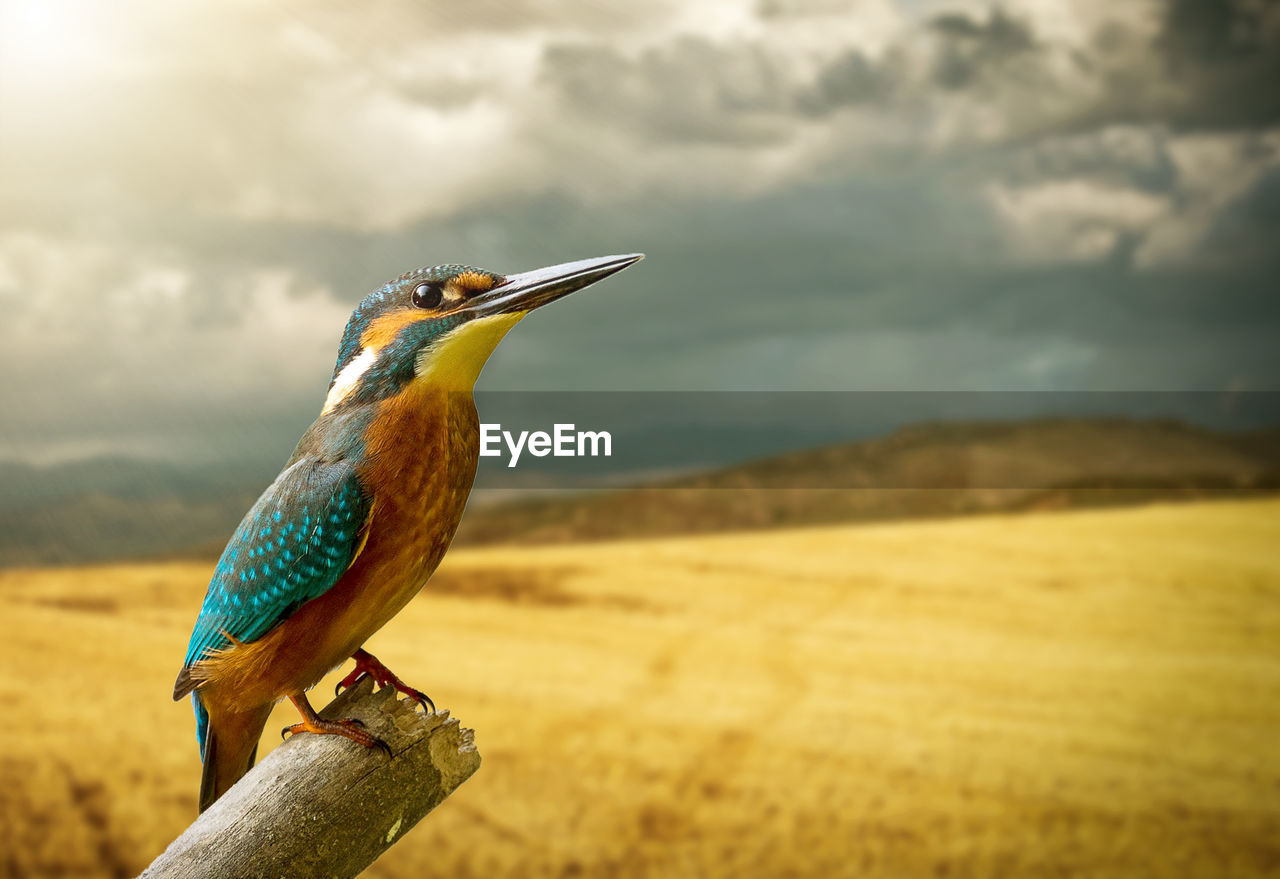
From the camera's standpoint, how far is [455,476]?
104 inches

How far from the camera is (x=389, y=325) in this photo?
2691 mm

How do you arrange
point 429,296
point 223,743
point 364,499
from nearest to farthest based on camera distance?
point 364,499 → point 429,296 → point 223,743

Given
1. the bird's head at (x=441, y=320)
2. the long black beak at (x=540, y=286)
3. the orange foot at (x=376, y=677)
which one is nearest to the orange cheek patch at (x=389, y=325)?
the bird's head at (x=441, y=320)

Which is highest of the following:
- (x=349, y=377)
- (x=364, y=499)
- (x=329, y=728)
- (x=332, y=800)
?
(x=349, y=377)

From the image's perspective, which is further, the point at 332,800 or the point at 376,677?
the point at 376,677

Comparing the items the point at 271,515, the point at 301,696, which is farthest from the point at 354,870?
the point at 271,515

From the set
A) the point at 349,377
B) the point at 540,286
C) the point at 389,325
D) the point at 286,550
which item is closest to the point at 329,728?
the point at 286,550

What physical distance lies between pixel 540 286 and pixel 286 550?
100 centimetres

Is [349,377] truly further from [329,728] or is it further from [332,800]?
[332,800]

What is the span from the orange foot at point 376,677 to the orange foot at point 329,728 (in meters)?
0.17

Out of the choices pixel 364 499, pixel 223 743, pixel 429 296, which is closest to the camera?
pixel 364 499

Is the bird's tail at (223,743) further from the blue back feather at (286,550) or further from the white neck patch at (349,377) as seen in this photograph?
the white neck patch at (349,377)

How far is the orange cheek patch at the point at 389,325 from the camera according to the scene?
267cm

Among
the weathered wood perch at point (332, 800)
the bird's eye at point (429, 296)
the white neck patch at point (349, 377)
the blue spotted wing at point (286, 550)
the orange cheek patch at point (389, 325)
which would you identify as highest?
the bird's eye at point (429, 296)
